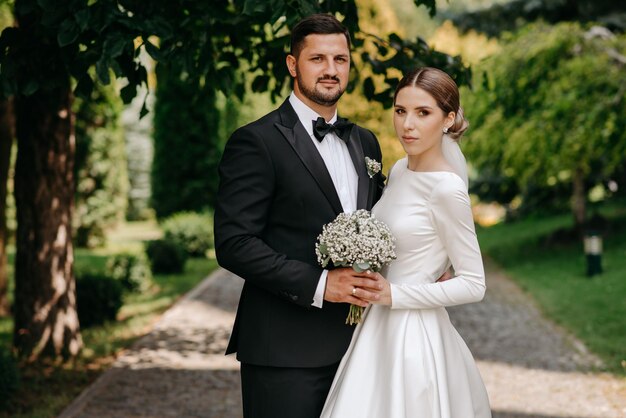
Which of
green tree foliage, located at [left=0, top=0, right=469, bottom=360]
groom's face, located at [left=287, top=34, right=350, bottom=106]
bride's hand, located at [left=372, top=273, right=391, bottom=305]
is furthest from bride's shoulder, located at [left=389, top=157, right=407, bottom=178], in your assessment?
green tree foliage, located at [left=0, top=0, right=469, bottom=360]

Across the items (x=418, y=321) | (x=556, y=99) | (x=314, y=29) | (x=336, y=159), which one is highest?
(x=556, y=99)

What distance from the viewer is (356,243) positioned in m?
2.50

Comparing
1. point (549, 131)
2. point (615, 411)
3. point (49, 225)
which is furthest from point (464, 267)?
point (549, 131)

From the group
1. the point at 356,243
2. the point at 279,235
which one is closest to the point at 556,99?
the point at 279,235

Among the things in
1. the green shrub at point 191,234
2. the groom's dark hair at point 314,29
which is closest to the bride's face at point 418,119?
the groom's dark hair at point 314,29

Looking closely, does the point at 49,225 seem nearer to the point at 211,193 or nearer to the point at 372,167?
the point at 372,167

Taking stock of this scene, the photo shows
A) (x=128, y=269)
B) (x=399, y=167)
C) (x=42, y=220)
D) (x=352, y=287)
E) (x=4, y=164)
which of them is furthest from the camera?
(x=128, y=269)

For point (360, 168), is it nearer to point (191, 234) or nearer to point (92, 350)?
point (92, 350)

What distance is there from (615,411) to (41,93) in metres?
5.03

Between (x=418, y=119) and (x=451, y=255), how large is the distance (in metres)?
0.52

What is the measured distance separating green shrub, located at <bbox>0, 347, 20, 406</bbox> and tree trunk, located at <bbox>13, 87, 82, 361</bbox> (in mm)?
1070

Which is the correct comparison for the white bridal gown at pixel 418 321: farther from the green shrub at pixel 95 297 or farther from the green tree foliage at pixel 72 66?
the green shrub at pixel 95 297

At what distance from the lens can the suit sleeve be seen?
2609mm

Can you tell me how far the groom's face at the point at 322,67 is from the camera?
2760 mm
